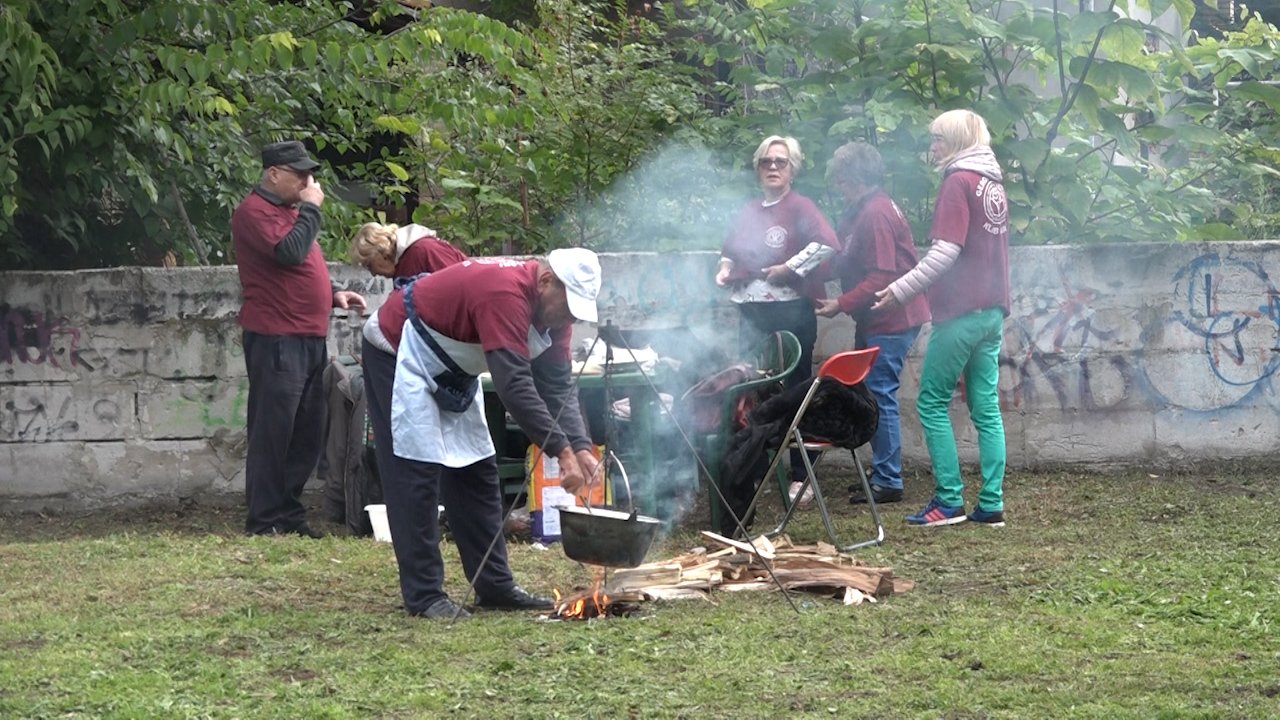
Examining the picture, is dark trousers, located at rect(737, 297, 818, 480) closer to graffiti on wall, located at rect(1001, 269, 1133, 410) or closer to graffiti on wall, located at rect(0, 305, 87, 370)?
graffiti on wall, located at rect(1001, 269, 1133, 410)

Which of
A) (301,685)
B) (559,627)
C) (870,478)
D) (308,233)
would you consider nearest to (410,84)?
(308,233)

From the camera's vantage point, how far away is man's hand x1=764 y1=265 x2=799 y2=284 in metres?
9.06

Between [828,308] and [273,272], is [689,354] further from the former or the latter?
[273,272]

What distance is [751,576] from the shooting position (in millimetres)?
7156

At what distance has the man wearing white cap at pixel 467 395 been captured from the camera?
6.00 meters

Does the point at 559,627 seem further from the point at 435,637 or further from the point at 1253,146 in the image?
the point at 1253,146

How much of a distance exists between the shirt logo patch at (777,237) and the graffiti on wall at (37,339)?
4190 mm

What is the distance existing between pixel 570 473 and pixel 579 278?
726 mm

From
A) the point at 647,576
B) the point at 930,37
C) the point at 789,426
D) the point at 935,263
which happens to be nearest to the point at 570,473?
the point at 647,576

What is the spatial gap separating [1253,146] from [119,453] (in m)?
7.78

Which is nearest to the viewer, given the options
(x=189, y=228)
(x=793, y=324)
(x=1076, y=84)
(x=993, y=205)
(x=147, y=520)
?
(x=993, y=205)

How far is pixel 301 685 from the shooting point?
5312 mm

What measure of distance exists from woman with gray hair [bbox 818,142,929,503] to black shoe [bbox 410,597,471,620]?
11.1ft

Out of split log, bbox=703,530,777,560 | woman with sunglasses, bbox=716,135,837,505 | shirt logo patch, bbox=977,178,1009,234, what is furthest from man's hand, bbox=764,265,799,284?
split log, bbox=703,530,777,560
